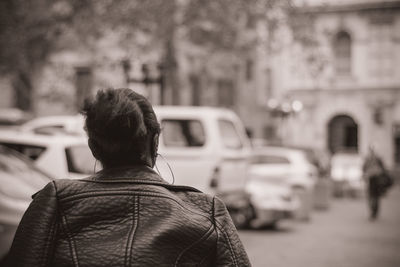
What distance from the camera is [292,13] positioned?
25000 millimetres

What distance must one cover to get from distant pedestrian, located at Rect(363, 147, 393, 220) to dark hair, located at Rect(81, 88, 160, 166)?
17439mm

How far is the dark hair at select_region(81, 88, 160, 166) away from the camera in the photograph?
2.51m

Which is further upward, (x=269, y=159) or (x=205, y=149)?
(x=205, y=149)

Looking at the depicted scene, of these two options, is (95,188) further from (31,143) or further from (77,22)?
(77,22)

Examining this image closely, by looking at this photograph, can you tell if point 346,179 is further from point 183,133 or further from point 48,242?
point 48,242

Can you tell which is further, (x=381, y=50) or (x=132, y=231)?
(x=381, y=50)

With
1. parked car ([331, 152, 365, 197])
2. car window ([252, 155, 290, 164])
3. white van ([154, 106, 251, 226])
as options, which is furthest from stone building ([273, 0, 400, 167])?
white van ([154, 106, 251, 226])

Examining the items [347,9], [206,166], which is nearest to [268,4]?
[206,166]

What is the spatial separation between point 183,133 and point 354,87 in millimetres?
30178

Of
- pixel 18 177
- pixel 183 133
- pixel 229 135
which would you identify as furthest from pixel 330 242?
pixel 18 177

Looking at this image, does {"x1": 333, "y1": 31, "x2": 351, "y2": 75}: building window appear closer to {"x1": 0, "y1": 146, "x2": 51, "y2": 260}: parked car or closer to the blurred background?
the blurred background

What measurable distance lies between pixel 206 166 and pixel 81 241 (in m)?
10.6

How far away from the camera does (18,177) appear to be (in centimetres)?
829

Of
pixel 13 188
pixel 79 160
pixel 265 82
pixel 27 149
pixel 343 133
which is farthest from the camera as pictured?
pixel 265 82
